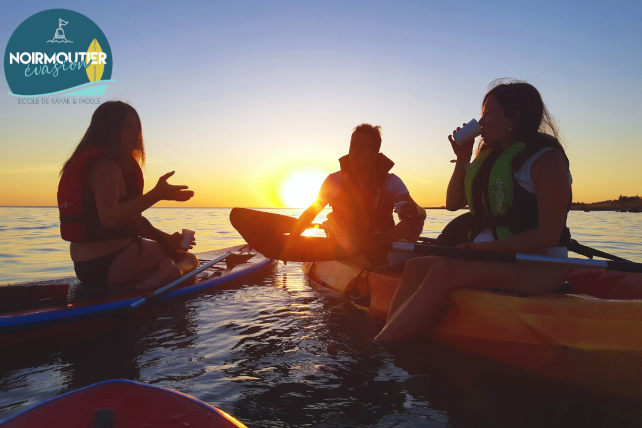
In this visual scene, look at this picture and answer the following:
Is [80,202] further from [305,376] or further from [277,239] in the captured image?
[305,376]

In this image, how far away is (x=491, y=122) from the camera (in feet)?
10.4

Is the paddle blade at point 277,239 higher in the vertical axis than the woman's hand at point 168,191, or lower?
lower

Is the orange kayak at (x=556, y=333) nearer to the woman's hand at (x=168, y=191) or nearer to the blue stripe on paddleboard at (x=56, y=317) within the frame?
the woman's hand at (x=168, y=191)

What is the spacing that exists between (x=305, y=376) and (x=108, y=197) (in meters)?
2.26

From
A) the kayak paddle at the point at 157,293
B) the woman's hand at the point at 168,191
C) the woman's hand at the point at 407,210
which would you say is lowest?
the kayak paddle at the point at 157,293

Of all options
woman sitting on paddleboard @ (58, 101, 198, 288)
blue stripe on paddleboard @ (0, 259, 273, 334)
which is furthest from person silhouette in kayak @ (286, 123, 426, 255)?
blue stripe on paddleboard @ (0, 259, 273, 334)

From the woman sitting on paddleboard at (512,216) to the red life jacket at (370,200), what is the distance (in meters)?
2.31

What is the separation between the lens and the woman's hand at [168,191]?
3719 mm

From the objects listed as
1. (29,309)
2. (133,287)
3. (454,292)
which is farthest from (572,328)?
(29,309)

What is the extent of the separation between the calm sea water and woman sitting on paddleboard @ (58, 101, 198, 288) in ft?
2.18

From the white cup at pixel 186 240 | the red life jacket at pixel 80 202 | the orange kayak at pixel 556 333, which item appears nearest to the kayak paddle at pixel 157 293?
the white cup at pixel 186 240

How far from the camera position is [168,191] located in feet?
12.4

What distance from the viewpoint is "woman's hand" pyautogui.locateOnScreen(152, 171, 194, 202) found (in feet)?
12.2

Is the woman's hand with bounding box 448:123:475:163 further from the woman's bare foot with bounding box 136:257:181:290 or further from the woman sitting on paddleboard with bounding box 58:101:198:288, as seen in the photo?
the woman's bare foot with bounding box 136:257:181:290
